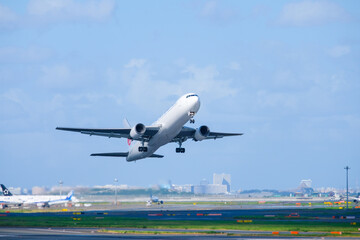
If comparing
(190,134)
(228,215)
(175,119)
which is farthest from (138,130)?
(228,215)

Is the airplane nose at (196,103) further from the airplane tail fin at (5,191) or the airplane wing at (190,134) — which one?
the airplane tail fin at (5,191)

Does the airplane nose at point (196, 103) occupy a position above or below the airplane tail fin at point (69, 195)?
above

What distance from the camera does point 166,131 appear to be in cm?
7181

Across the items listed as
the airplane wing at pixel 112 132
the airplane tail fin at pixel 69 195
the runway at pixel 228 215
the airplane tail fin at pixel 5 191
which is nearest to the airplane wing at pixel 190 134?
the airplane wing at pixel 112 132

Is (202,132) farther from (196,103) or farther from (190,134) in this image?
(196,103)

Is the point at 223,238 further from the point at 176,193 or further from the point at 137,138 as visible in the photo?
the point at 176,193

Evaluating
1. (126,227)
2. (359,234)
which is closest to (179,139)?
(126,227)

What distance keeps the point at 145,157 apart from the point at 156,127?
14.8 metres

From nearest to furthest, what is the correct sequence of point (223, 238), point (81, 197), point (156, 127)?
point (223, 238)
point (156, 127)
point (81, 197)

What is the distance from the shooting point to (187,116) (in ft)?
225

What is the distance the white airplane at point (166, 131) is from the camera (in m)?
68.3

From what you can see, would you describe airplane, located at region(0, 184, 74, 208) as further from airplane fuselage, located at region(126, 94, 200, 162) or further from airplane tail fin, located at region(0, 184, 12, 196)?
airplane fuselage, located at region(126, 94, 200, 162)

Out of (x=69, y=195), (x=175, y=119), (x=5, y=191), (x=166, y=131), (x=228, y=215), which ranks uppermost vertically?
(x=175, y=119)

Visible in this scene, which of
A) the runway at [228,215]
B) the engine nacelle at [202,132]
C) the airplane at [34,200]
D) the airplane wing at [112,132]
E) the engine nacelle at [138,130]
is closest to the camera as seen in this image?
the engine nacelle at [138,130]
